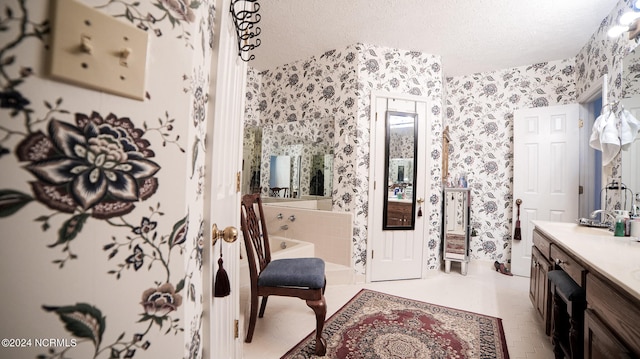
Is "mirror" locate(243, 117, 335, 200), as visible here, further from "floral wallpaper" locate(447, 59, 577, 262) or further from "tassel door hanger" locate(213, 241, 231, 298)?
"tassel door hanger" locate(213, 241, 231, 298)

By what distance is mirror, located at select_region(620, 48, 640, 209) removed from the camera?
1.74 metres

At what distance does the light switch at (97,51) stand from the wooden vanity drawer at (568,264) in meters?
1.78

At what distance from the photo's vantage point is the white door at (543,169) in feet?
9.27

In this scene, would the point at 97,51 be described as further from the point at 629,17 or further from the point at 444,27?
the point at 629,17

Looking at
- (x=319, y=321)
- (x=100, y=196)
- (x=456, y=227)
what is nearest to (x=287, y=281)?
(x=319, y=321)

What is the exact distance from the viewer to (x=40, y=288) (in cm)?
30

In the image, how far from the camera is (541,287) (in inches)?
69.4

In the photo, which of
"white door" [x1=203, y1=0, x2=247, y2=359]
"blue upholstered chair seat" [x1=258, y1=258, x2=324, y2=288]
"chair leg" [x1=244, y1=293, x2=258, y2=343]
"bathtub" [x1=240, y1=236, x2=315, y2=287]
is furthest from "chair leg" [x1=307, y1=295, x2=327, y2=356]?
"bathtub" [x1=240, y1=236, x2=315, y2=287]

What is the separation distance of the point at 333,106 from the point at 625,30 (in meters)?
2.43

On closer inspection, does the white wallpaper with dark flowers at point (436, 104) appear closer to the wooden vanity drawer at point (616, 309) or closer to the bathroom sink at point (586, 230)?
the bathroom sink at point (586, 230)

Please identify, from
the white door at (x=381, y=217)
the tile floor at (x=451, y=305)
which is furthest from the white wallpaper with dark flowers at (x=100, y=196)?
the white door at (x=381, y=217)

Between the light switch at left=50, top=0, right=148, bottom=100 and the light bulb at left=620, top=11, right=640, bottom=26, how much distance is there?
9.91 feet

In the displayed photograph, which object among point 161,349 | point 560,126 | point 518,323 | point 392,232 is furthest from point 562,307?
point 560,126

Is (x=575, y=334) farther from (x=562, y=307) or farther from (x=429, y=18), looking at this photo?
(x=429, y=18)
